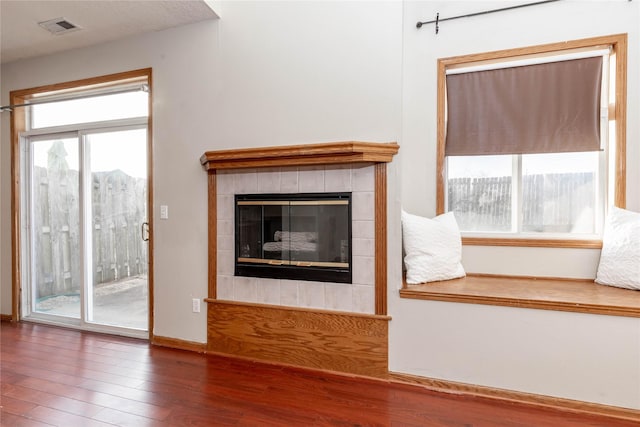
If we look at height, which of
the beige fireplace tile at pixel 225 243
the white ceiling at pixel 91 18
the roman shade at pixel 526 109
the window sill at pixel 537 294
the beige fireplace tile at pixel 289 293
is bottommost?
the beige fireplace tile at pixel 289 293

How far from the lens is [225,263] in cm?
260

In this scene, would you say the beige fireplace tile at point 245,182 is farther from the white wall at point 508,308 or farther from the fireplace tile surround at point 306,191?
the white wall at point 508,308

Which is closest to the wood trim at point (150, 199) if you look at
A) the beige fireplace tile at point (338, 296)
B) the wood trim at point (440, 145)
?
the beige fireplace tile at point (338, 296)

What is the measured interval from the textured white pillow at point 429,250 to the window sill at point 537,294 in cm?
6

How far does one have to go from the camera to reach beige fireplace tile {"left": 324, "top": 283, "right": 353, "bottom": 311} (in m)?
2.29

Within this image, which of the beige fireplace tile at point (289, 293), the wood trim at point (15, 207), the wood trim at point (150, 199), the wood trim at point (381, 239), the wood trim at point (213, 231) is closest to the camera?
the wood trim at point (381, 239)

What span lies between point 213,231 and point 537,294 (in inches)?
90.7

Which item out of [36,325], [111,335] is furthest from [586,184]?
[36,325]

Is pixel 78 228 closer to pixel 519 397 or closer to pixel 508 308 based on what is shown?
pixel 508 308

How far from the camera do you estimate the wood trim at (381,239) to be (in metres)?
2.21

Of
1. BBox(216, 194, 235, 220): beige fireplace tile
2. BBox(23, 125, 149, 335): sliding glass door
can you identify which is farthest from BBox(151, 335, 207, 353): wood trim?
BBox(216, 194, 235, 220): beige fireplace tile

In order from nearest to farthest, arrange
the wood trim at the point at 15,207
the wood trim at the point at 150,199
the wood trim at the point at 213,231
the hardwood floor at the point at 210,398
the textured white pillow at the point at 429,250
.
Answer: the hardwood floor at the point at 210,398
the textured white pillow at the point at 429,250
the wood trim at the point at 213,231
the wood trim at the point at 150,199
the wood trim at the point at 15,207

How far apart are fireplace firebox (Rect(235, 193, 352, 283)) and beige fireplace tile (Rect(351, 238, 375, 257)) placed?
0.12 feet

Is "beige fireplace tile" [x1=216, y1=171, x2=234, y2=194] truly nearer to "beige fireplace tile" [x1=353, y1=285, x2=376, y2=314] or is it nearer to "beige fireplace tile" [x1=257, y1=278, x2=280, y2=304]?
"beige fireplace tile" [x1=257, y1=278, x2=280, y2=304]
